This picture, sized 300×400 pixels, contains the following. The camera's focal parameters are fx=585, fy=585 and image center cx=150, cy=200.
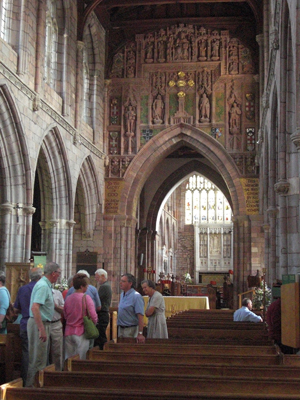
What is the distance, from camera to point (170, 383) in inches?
147

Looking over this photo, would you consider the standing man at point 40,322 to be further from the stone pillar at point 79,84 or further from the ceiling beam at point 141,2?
the ceiling beam at point 141,2

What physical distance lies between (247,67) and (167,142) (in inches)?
155

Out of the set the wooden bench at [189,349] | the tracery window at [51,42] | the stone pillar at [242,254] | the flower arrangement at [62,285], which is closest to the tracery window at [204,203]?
the stone pillar at [242,254]

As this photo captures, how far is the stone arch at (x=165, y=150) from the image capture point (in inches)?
813

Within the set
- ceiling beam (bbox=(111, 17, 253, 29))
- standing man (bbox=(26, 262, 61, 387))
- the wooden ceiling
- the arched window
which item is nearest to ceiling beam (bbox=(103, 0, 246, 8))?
the wooden ceiling

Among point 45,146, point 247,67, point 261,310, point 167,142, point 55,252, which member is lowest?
point 261,310

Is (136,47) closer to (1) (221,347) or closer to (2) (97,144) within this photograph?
(2) (97,144)

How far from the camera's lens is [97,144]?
2011 centimetres

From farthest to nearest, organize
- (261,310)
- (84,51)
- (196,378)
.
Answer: (84,51) → (261,310) → (196,378)

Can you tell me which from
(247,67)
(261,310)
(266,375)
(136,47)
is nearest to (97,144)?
(136,47)

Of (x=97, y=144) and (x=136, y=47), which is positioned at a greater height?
(x=136, y=47)

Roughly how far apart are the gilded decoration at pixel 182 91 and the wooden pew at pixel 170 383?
56.7ft

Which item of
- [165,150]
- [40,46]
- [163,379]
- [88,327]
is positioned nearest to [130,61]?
[165,150]

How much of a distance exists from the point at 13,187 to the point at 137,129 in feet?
27.9
